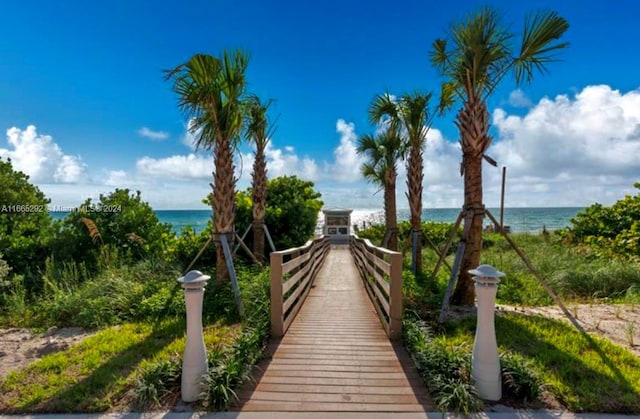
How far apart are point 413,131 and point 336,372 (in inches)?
261

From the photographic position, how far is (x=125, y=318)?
5.21m

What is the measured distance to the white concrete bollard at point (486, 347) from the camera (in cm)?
273

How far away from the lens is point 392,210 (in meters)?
10.6

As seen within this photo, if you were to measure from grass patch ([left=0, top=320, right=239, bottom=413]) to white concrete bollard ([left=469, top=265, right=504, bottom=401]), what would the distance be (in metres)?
2.77

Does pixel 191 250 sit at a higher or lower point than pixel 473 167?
lower

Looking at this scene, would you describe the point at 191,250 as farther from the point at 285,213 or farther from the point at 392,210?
the point at 392,210

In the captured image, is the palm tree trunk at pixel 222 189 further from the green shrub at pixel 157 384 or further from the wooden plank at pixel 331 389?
the wooden plank at pixel 331 389

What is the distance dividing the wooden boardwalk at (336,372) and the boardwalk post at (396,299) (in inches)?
6.6

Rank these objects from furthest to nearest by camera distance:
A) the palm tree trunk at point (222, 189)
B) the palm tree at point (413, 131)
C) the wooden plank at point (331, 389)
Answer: the palm tree at point (413, 131) → the palm tree trunk at point (222, 189) → the wooden plank at point (331, 389)

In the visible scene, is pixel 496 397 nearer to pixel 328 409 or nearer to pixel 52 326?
pixel 328 409

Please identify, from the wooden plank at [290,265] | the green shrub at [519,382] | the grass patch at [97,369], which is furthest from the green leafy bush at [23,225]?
the green shrub at [519,382]

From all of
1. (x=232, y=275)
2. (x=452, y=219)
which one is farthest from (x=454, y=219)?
(x=232, y=275)

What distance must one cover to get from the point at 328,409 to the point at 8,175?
38.1ft

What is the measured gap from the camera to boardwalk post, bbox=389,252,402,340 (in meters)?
4.08
